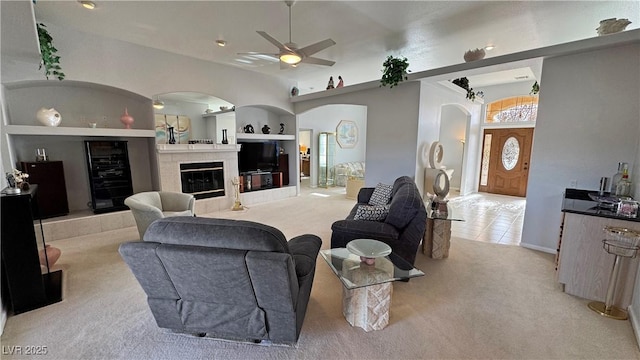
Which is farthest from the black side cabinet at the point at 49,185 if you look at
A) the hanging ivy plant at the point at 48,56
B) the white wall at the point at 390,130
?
the white wall at the point at 390,130

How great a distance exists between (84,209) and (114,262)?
Answer: 218cm

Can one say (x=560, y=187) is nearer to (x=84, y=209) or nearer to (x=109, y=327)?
(x=109, y=327)

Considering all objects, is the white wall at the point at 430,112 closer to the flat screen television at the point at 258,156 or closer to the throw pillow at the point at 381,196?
the throw pillow at the point at 381,196

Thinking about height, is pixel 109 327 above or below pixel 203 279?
below

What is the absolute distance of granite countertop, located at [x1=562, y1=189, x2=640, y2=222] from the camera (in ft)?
7.64

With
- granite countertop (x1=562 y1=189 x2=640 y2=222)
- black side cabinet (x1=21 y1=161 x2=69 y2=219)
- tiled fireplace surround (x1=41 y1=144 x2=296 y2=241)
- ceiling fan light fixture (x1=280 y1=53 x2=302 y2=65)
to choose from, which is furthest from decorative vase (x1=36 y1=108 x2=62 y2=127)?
granite countertop (x1=562 y1=189 x2=640 y2=222)

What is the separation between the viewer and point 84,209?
4570mm

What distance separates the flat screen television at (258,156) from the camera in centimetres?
634

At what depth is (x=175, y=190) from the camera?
5.04 metres

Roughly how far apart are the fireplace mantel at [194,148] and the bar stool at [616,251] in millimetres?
5805

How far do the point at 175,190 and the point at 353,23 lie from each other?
4299 millimetres

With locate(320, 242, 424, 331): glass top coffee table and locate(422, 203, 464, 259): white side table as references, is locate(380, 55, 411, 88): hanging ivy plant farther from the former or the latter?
locate(320, 242, 424, 331): glass top coffee table

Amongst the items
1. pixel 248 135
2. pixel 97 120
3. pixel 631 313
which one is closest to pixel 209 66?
pixel 248 135

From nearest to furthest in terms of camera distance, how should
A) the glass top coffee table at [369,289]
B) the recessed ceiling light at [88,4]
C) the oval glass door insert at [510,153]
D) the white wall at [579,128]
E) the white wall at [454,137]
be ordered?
1. the glass top coffee table at [369,289]
2. the white wall at [579,128]
3. the recessed ceiling light at [88,4]
4. the oval glass door insert at [510,153]
5. the white wall at [454,137]
